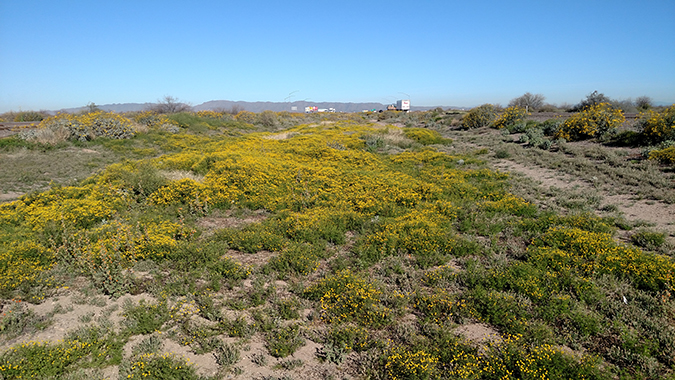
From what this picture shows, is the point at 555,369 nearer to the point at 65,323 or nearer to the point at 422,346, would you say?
the point at 422,346

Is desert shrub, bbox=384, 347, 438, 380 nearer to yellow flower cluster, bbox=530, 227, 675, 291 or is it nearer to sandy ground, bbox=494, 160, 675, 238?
yellow flower cluster, bbox=530, 227, 675, 291

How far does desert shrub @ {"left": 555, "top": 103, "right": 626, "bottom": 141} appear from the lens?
16.7 metres

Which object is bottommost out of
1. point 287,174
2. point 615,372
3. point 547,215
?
point 615,372

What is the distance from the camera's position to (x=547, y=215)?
24.7ft

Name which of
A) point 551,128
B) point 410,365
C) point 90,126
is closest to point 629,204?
point 410,365

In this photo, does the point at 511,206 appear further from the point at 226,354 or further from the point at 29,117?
the point at 29,117

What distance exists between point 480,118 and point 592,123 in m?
11.5

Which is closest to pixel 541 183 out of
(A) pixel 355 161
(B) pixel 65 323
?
(A) pixel 355 161

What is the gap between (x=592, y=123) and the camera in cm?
1683

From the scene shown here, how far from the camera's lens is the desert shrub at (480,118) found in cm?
2789

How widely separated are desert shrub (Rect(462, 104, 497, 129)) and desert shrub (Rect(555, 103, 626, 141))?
10.1 metres

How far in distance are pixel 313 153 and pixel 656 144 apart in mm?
14149

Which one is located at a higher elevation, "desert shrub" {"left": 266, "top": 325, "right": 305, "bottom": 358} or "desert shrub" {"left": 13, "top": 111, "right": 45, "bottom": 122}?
"desert shrub" {"left": 13, "top": 111, "right": 45, "bottom": 122}

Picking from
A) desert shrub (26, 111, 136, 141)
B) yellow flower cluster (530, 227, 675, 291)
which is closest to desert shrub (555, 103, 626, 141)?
yellow flower cluster (530, 227, 675, 291)
